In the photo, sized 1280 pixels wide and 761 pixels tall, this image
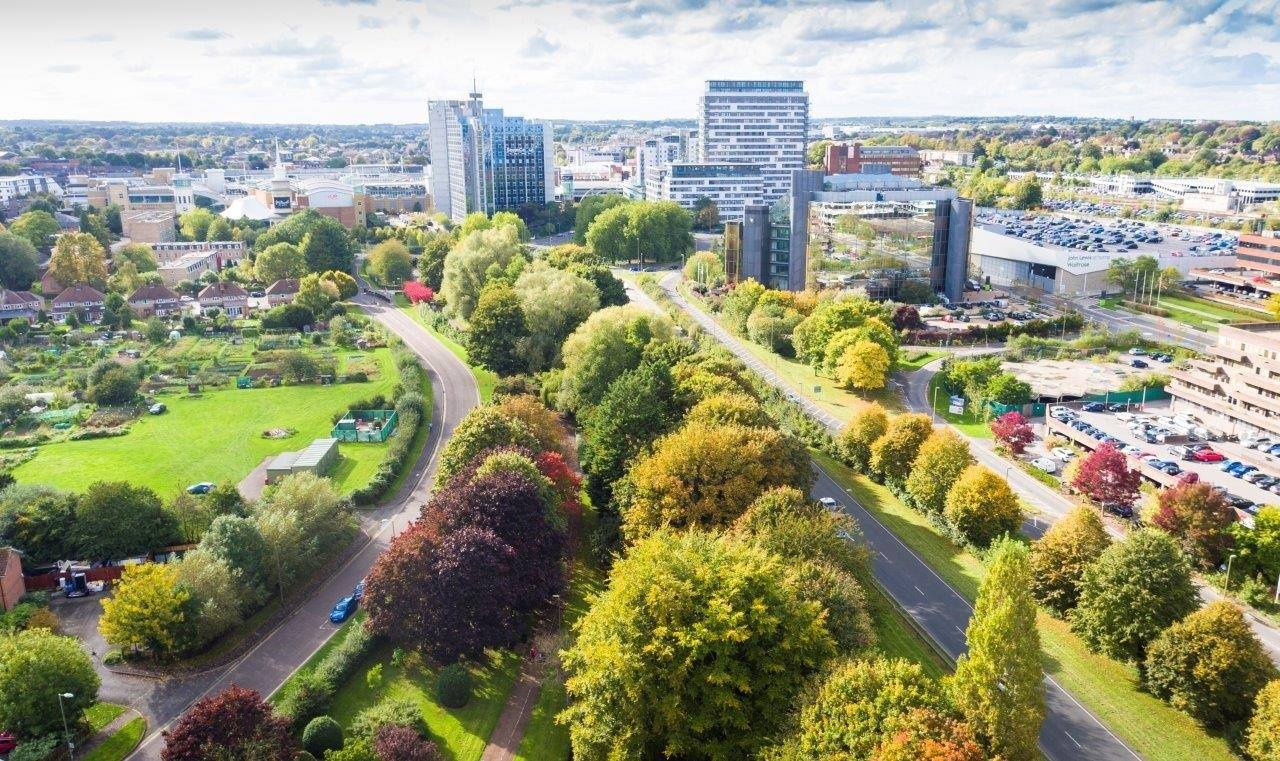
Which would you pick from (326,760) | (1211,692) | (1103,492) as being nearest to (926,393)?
(1103,492)

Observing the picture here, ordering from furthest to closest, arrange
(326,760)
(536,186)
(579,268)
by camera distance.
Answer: (536,186) → (579,268) → (326,760)

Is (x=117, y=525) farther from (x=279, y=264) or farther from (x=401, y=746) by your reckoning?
(x=279, y=264)

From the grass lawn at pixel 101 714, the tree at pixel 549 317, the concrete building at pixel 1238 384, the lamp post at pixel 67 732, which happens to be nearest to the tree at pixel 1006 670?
the lamp post at pixel 67 732

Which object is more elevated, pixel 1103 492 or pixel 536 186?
pixel 536 186

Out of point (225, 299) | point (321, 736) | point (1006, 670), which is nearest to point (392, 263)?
point (225, 299)

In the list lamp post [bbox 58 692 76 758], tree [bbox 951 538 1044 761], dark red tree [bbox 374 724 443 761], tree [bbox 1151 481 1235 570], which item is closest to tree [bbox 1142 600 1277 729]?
tree [bbox 951 538 1044 761]

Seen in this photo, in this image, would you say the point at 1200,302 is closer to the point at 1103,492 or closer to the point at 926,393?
the point at 926,393

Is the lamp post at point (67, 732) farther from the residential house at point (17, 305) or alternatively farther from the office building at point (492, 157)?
the office building at point (492, 157)
